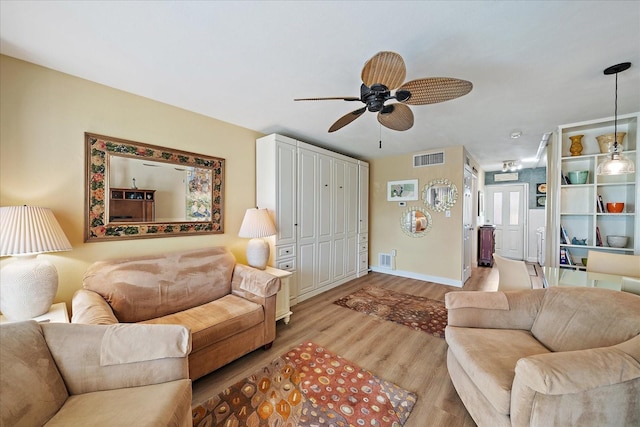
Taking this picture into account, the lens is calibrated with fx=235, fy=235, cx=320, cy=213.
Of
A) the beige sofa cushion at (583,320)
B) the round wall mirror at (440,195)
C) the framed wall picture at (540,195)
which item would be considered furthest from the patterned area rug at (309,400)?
the framed wall picture at (540,195)

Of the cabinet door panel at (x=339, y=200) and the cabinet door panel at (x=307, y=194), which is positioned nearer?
the cabinet door panel at (x=307, y=194)

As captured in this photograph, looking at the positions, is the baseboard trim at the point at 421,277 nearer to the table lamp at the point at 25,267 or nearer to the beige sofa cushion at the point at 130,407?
the beige sofa cushion at the point at 130,407

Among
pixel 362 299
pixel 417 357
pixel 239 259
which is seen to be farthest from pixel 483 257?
pixel 239 259

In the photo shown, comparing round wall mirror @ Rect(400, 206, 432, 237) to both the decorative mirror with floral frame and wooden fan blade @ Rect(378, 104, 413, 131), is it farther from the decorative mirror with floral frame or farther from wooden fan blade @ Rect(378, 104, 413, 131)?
the decorative mirror with floral frame

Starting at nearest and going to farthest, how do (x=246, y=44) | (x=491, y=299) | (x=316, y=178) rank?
(x=246, y=44) → (x=491, y=299) → (x=316, y=178)

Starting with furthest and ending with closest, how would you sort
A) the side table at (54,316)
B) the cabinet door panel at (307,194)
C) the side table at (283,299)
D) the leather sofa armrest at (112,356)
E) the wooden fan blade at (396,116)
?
1. the cabinet door panel at (307,194)
2. the side table at (283,299)
3. the wooden fan blade at (396,116)
4. the side table at (54,316)
5. the leather sofa armrest at (112,356)

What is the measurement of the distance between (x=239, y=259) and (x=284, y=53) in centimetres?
238

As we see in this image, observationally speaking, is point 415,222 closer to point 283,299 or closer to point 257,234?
point 283,299

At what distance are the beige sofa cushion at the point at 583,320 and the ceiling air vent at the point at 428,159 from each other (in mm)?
2978

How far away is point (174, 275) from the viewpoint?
2166mm

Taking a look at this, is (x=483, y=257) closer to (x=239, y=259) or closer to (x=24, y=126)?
(x=239, y=259)

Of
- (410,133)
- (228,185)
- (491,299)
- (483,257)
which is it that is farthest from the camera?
(483,257)

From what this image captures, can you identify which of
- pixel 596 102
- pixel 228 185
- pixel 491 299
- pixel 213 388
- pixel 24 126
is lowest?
pixel 213 388

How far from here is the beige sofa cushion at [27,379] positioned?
0.92 m
